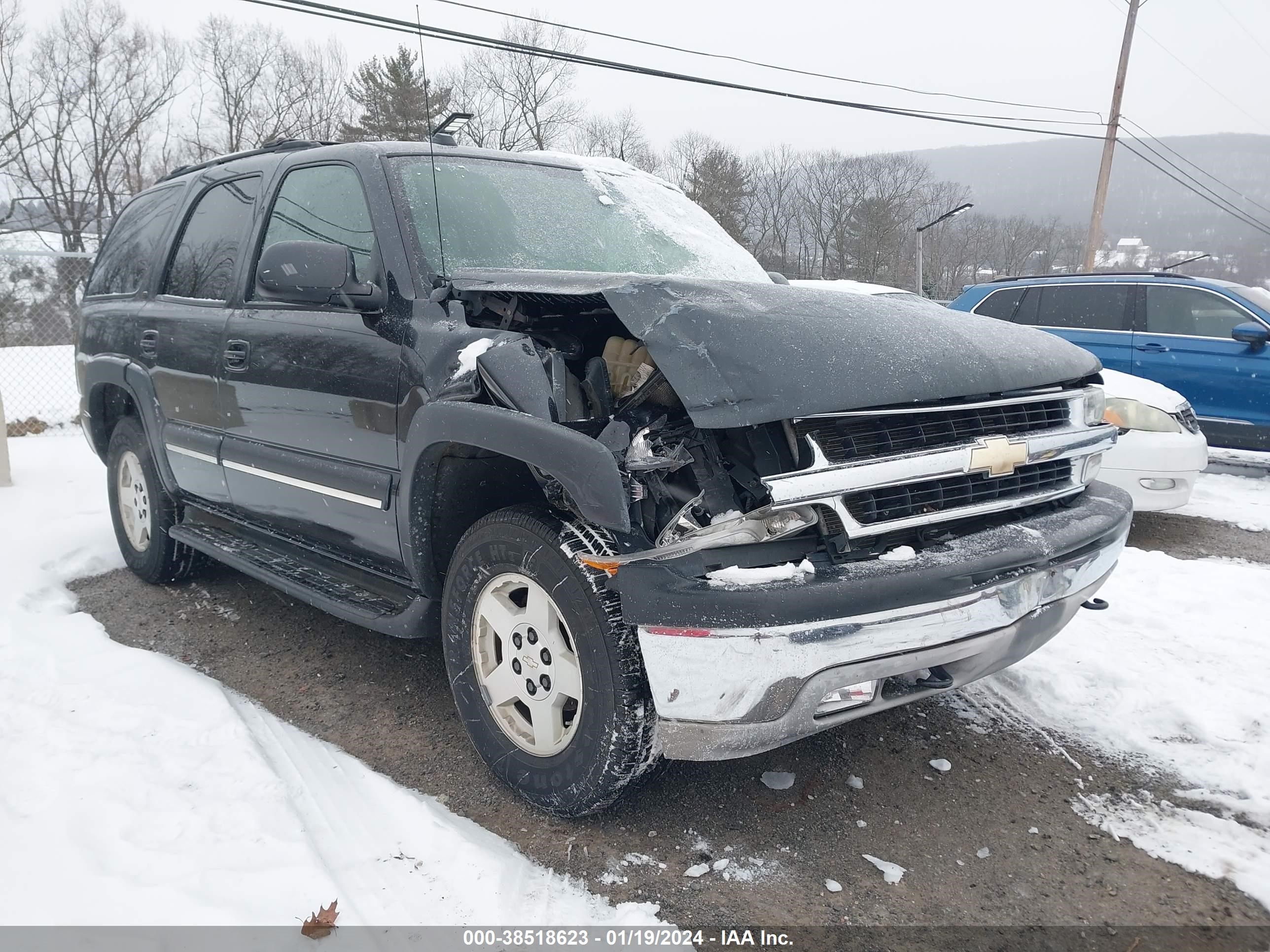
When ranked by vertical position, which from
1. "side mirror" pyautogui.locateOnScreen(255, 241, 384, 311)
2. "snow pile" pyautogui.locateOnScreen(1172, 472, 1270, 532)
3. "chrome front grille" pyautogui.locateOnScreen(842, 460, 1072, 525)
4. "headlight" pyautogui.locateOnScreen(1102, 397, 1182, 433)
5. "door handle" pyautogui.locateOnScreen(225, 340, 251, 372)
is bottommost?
"snow pile" pyautogui.locateOnScreen(1172, 472, 1270, 532)

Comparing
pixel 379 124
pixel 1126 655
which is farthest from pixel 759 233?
pixel 1126 655

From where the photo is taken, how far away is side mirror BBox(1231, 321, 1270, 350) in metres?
7.52

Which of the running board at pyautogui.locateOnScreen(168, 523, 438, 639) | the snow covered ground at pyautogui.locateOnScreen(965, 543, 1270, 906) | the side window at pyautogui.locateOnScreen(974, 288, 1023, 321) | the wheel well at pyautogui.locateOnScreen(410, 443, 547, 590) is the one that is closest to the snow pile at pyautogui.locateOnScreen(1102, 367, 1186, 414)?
the snow covered ground at pyautogui.locateOnScreen(965, 543, 1270, 906)

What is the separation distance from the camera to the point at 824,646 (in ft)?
6.50

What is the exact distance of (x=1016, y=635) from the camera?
7.55ft

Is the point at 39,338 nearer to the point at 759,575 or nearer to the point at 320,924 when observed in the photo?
the point at 320,924

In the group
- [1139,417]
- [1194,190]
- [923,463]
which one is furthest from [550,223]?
[1194,190]

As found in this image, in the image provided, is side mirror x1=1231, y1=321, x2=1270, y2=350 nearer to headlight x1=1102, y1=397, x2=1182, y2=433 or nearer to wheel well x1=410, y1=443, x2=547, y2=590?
headlight x1=1102, y1=397, x2=1182, y2=433

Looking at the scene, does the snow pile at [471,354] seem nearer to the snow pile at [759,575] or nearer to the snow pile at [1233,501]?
the snow pile at [759,575]

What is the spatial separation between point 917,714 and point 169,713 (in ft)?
8.94

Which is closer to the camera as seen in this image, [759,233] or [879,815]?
[879,815]

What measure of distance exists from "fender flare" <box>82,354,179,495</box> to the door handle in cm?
93

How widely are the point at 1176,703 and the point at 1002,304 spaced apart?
22.8 feet

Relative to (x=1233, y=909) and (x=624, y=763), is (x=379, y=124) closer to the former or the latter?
(x=624, y=763)
